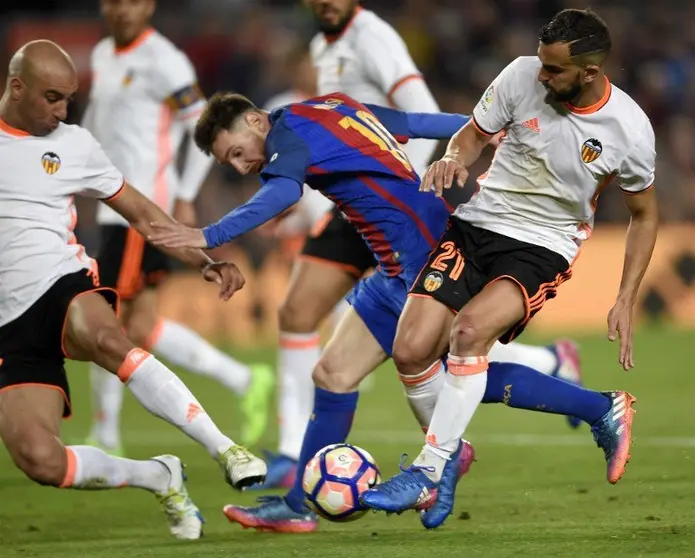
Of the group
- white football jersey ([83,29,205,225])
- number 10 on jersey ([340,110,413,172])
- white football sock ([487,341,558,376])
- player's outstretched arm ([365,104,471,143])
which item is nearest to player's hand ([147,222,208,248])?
number 10 on jersey ([340,110,413,172])

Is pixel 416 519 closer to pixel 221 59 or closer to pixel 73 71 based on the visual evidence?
pixel 73 71

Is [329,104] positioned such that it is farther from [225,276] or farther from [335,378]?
[335,378]

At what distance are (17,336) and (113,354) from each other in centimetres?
44

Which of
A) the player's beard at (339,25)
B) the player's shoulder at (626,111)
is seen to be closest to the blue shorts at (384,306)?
the player's shoulder at (626,111)

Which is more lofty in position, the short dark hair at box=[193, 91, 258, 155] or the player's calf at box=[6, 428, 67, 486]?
the short dark hair at box=[193, 91, 258, 155]

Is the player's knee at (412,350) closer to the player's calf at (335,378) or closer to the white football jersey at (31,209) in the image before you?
the player's calf at (335,378)

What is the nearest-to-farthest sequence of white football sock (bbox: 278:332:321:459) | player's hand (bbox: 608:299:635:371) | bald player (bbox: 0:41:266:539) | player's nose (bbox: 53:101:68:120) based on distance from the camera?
player's hand (bbox: 608:299:635:371), bald player (bbox: 0:41:266:539), player's nose (bbox: 53:101:68:120), white football sock (bbox: 278:332:321:459)

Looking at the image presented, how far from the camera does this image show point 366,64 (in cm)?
749

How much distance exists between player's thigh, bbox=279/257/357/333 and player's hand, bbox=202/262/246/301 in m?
1.23

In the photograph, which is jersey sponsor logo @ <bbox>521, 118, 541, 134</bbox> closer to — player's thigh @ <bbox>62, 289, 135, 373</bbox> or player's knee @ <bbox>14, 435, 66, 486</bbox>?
player's thigh @ <bbox>62, 289, 135, 373</bbox>

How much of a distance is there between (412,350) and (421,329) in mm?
96

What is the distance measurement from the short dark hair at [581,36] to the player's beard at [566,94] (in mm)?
95

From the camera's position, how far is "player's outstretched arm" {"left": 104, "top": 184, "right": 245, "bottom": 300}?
5.91m

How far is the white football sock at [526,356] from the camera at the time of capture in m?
6.64
